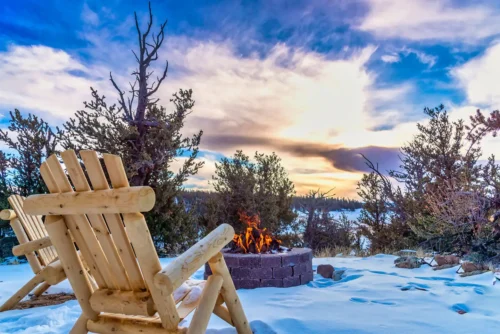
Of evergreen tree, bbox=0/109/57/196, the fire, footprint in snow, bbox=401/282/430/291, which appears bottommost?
footprint in snow, bbox=401/282/430/291

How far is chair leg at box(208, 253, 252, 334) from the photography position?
6.79 ft

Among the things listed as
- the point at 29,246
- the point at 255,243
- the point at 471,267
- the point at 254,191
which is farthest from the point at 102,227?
the point at 254,191

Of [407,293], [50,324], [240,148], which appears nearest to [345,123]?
[240,148]

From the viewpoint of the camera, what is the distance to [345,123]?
7805 millimetres

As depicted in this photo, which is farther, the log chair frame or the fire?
the fire

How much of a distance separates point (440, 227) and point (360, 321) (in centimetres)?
542

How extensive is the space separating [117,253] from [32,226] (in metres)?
2.33

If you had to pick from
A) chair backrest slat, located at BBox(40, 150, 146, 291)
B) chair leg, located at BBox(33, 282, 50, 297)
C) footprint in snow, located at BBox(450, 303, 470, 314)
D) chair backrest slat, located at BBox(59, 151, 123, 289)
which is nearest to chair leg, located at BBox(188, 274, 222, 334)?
chair backrest slat, located at BBox(40, 150, 146, 291)

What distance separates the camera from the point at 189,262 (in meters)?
1.73

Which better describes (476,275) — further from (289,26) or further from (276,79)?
(289,26)

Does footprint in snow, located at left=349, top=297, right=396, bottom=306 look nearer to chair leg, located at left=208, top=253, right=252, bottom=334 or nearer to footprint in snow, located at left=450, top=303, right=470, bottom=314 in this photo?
footprint in snow, located at left=450, top=303, right=470, bottom=314

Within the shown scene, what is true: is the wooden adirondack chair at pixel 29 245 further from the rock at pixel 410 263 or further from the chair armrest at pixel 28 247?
the rock at pixel 410 263

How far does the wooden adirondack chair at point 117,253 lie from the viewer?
1.61 meters

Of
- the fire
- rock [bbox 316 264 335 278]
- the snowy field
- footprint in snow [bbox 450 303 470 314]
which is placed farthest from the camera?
rock [bbox 316 264 335 278]
